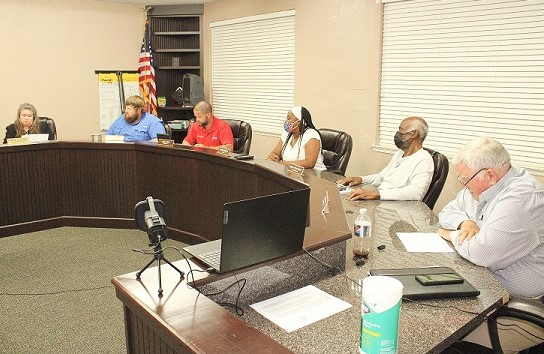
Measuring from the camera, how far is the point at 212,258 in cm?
163

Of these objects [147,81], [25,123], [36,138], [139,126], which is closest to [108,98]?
[147,81]

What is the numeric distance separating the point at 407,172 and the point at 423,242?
41.1 inches

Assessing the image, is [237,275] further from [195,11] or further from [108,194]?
[195,11]

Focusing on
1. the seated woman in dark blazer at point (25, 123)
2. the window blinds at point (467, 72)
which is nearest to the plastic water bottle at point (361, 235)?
the window blinds at point (467, 72)

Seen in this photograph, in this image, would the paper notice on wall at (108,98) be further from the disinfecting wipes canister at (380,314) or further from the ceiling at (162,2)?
the disinfecting wipes canister at (380,314)

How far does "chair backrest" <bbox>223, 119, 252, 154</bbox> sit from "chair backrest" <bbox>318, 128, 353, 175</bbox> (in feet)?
3.18

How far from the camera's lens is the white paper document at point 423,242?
2135mm

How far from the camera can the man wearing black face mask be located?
119 inches

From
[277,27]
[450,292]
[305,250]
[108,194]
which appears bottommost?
[108,194]

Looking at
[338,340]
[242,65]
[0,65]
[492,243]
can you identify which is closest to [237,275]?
[338,340]

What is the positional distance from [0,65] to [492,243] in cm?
624

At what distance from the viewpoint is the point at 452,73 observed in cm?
425

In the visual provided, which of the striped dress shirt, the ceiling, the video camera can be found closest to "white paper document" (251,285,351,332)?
the video camera

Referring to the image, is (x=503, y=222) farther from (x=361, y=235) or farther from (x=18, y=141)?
(x=18, y=141)
